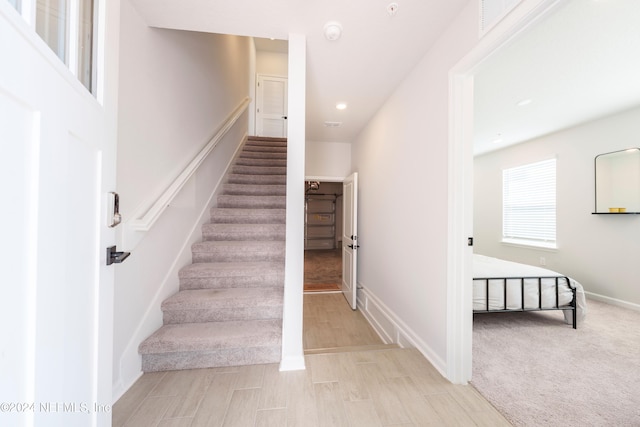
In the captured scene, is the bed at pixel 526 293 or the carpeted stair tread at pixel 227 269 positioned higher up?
the carpeted stair tread at pixel 227 269

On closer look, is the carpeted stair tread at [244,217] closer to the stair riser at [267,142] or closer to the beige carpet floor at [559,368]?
the stair riser at [267,142]

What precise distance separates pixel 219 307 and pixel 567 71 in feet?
12.1

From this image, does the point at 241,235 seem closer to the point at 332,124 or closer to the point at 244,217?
the point at 244,217

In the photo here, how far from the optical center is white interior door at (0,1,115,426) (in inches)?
19.0

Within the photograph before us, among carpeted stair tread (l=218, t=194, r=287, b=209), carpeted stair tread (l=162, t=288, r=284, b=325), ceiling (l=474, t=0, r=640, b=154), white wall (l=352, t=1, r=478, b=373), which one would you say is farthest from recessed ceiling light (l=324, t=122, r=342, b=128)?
carpeted stair tread (l=162, t=288, r=284, b=325)

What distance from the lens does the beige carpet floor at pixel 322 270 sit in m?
4.72

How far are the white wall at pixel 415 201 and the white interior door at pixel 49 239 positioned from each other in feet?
5.96

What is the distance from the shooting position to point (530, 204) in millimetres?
4395

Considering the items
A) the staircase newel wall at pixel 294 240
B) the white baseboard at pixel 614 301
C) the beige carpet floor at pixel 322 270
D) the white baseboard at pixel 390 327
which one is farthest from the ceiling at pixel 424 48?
the beige carpet floor at pixel 322 270

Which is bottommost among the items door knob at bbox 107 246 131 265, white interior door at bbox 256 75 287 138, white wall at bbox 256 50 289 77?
door knob at bbox 107 246 131 265

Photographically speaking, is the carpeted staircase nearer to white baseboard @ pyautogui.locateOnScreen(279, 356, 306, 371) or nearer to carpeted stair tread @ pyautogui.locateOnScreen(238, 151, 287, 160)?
white baseboard @ pyautogui.locateOnScreen(279, 356, 306, 371)

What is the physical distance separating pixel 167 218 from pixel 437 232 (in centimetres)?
208

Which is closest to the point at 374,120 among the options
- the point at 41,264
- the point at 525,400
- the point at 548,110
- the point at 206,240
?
the point at 548,110

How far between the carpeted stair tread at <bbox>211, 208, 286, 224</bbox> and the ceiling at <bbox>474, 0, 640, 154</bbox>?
2279 millimetres
